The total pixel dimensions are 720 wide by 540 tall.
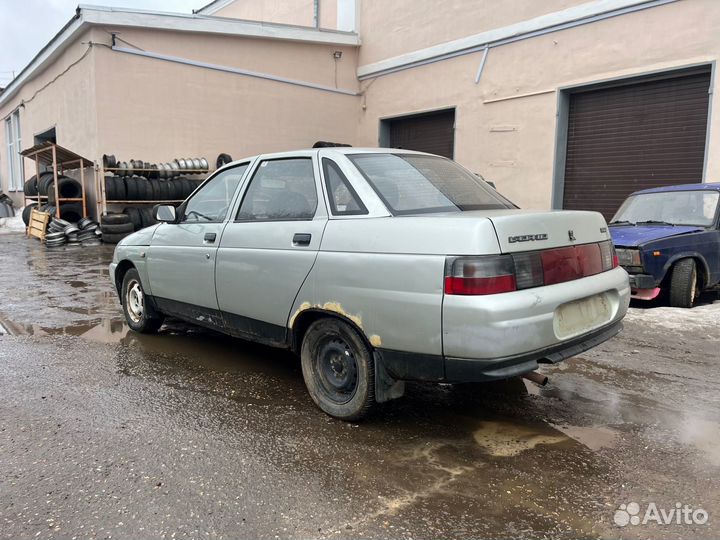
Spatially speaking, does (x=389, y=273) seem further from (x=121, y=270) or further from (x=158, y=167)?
(x=158, y=167)

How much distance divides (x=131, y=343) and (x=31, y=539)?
3190 millimetres

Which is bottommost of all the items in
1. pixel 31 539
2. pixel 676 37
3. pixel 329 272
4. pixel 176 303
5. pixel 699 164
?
pixel 31 539

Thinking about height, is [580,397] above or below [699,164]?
below

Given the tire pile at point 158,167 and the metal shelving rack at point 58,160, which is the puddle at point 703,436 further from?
the metal shelving rack at point 58,160

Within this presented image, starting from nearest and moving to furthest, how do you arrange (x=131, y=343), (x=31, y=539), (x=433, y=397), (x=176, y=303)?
(x=31, y=539) → (x=433, y=397) → (x=176, y=303) → (x=131, y=343)

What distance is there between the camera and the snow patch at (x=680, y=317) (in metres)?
5.99

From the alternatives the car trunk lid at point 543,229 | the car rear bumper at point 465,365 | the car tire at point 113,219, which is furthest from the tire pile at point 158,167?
the car trunk lid at point 543,229

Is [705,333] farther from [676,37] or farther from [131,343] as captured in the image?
[676,37]

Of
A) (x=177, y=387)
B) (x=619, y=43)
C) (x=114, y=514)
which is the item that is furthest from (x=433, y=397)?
(x=619, y=43)

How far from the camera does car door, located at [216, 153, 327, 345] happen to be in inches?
140

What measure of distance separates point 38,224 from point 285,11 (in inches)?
466

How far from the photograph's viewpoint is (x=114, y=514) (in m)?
2.44

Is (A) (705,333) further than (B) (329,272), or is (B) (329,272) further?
(A) (705,333)

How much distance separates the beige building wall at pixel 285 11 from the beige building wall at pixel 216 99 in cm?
207
